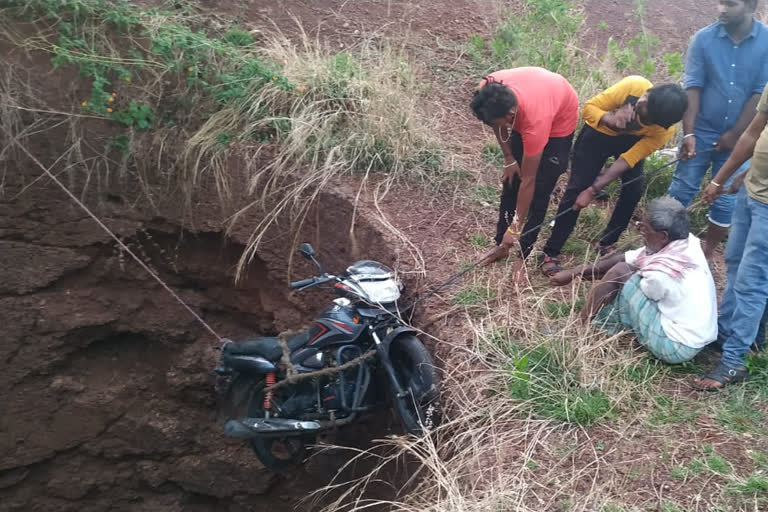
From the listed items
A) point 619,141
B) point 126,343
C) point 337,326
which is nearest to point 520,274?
point 619,141

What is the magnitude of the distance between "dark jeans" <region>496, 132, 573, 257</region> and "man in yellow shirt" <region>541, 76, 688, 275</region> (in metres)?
0.20

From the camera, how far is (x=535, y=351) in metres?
3.24

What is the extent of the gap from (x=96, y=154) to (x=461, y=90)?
3223mm

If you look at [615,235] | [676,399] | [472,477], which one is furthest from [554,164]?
[472,477]

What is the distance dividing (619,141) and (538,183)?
58 cm

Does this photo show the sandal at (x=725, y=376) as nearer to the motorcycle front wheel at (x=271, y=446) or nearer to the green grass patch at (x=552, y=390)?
the green grass patch at (x=552, y=390)

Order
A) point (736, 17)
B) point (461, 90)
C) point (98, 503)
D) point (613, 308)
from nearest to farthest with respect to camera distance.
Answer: point (613, 308), point (736, 17), point (98, 503), point (461, 90)

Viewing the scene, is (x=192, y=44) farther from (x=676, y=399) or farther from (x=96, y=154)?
(x=676, y=399)

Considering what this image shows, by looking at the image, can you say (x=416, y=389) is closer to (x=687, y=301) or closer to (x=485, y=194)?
(x=687, y=301)

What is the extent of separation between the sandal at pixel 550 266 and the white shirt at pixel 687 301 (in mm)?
889

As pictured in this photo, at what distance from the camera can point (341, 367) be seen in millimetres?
3469

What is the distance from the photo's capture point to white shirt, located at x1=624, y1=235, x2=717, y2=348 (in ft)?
10.3

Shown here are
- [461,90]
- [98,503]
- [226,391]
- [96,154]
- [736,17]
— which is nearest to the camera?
[736,17]

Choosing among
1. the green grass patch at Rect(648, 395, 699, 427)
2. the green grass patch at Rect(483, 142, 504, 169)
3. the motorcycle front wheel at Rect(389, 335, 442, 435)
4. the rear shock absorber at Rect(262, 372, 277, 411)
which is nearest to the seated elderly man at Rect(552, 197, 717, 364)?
the green grass patch at Rect(648, 395, 699, 427)
